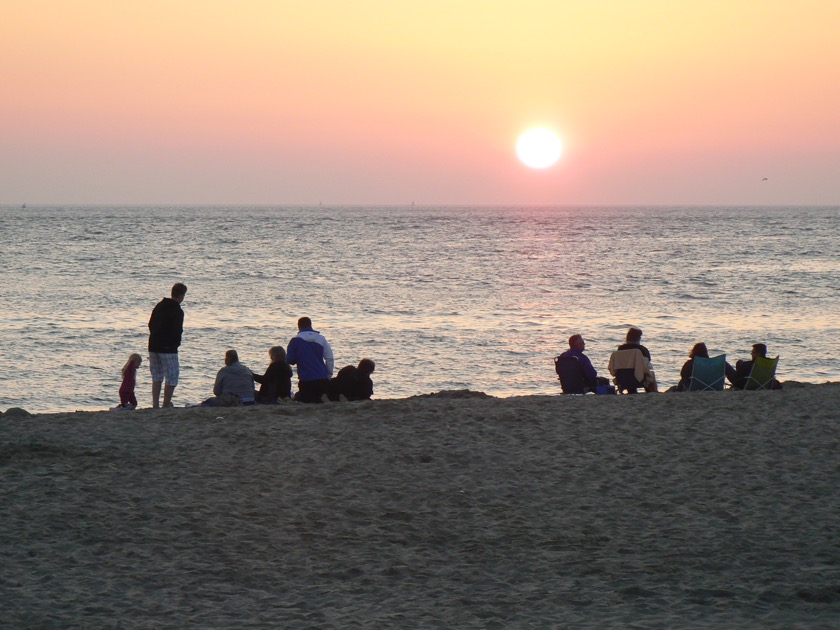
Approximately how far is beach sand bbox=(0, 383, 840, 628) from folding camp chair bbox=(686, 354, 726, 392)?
1.96 meters

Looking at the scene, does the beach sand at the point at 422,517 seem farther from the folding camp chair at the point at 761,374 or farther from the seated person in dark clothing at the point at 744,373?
the seated person in dark clothing at the point at 744,373

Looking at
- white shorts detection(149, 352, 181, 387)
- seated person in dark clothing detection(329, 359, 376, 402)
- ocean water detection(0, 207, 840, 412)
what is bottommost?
ocean water detection(0, 207, 840, 412)

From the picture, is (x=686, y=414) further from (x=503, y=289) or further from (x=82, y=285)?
(x=82, y=285)

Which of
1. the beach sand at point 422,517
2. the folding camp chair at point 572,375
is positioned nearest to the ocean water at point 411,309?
the folding camp chair at point 572,375

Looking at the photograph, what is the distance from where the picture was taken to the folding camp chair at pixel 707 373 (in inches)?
529

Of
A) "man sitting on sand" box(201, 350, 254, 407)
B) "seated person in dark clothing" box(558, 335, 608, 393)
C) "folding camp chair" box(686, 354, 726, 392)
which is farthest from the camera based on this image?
"folding camp chair" box(686, 354, 726, 392)

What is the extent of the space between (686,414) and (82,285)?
37.9 metres

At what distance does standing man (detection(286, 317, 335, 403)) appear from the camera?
12297 millimetres

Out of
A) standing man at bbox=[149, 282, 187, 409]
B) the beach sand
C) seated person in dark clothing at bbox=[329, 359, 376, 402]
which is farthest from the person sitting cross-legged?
standing man at bbox=[149, 282, 187, 409]

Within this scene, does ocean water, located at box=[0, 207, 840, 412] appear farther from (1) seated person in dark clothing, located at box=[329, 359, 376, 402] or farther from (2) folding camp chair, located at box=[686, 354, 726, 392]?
(2) folding camp chair, located at box=[686, 354, 726, 392]

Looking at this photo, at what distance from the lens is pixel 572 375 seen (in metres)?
13.3

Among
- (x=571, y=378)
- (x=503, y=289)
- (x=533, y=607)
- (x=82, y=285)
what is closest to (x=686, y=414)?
(x=571, y=378)

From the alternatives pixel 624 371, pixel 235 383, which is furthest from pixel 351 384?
pixel 624 371

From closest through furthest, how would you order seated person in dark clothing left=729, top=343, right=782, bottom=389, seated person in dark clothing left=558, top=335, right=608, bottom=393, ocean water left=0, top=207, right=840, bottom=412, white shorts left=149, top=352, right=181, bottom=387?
white shorts left=149, top=352, right=181, bottom=387, seated person in dark clothing left=558, top=335, right=608, bottom=393, seated person in dark clothing left=729, top=343, right=782, bottom=389, ocean water left=0, top=207, right=840, bottom=412
